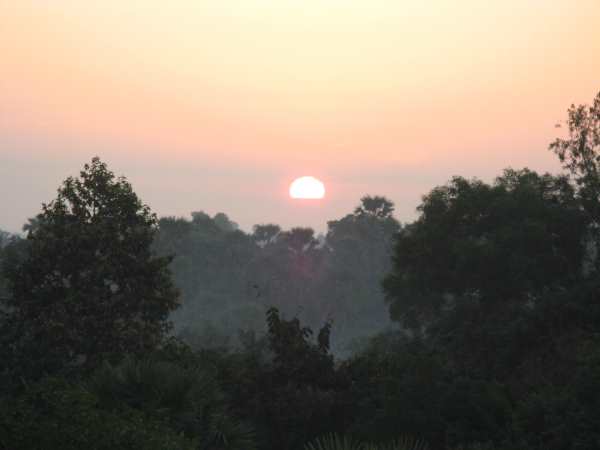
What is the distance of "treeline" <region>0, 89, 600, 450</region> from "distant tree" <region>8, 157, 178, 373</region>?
52 mm

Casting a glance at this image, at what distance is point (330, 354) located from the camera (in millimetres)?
26078

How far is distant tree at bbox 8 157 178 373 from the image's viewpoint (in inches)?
1145

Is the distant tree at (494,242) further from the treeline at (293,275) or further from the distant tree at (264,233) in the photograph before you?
the distant tree at (264,233)

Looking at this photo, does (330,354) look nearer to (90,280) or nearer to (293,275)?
(90,280)

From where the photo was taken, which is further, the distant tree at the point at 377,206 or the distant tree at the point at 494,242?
the distant tree at the point at 377,206

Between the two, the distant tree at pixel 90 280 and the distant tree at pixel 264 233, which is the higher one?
the distant tree at pixel 264 233

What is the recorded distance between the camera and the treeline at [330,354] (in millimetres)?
19438

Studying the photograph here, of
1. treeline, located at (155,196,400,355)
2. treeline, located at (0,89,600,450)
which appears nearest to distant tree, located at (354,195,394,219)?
treeline, located at (155,196,400,355)

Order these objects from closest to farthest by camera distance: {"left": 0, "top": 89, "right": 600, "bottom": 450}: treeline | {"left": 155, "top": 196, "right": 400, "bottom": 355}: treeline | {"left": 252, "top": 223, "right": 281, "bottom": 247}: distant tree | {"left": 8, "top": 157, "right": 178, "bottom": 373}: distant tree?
1. {"left": 0, "top": 89, "right": 600, "bottom": 450}: treeline
2. {"left": 8, "top": 157, "right": 178, "bottom": 373}: distant tree
3. {"left": 155, "top": 196, "right": 400, "bottom": 355}: treeline
4. {"left": 252, "top": 223, "right": 281, "bottom": 247}: distant tree

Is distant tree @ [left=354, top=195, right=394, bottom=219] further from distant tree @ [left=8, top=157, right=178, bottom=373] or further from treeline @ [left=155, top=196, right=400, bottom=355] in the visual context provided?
distant tree @ [left=8, top=157, right=178, bottom=373]

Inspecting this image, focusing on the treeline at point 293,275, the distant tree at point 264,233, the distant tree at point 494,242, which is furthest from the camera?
the distant tree at point 264,233

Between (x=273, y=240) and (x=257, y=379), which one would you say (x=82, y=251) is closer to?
(x=257, y=379)

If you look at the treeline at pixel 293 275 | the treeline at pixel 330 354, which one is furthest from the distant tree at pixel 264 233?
the treeline at pixel 330 354

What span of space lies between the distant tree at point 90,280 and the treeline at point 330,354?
0.05m
